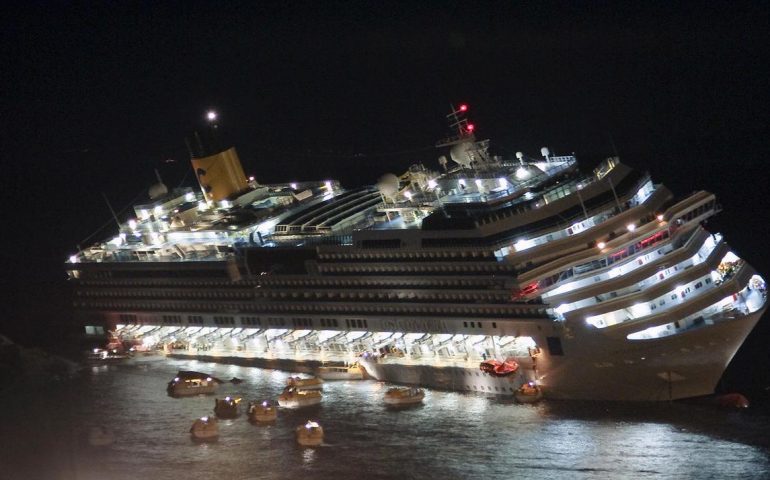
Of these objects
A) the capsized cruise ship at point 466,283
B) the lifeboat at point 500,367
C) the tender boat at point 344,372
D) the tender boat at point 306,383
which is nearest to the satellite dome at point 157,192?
the capsized cruise ship at point 466,283

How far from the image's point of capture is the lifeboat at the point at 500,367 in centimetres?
4569

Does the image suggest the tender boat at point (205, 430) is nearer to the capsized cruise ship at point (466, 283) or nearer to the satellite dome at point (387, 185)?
the capsized cruise ship at point (466, 283)

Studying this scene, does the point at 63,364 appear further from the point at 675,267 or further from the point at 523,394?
the point at 675,267

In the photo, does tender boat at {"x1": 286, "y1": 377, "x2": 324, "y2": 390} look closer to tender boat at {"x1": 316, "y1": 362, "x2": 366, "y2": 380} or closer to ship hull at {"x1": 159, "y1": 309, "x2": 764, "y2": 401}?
tender boat at {"x1": 316, "y1": 362, "x2": 366, "y2": 380}

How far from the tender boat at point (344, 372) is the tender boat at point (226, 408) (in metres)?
4.31

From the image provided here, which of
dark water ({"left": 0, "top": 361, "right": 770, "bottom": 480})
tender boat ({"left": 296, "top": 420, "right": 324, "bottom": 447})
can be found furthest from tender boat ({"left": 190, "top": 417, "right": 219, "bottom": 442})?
tender boat ({"left": 296, "top": 420, "right": 324, "bottom": 447})

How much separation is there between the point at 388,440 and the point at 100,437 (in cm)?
1147

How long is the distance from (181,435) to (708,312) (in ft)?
65.5

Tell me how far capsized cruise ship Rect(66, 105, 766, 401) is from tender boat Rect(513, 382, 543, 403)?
27 centimetres

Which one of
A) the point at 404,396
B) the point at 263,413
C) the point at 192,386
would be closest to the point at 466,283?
the point at 404,396

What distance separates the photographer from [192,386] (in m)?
51.6

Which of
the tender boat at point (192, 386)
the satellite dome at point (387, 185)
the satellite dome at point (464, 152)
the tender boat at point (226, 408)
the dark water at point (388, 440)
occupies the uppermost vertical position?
the satellite dome at point (464, 152)

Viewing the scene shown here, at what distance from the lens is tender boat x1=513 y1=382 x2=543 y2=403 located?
45125 millimetres

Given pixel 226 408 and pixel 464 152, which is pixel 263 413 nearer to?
pixel 226 408
